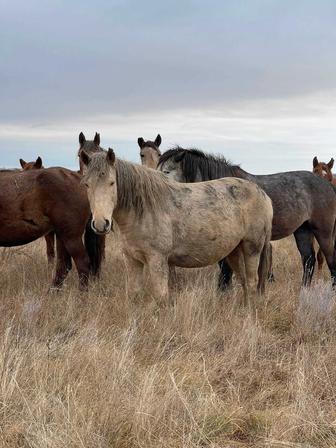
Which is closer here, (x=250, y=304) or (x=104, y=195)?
(x=104, y=195)

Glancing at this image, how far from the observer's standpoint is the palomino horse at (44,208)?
22.7 ft

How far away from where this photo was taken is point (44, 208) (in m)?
7.00

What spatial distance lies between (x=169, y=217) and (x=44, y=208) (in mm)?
2232

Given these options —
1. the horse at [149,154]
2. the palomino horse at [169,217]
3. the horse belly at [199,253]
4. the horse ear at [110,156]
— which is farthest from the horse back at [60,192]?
the horse at [149,154]

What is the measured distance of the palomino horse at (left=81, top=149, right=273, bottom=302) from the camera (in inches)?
195

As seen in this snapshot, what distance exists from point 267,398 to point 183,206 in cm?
244

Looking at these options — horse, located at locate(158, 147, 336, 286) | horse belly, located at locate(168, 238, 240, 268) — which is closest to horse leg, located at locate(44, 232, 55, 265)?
horse, located at locate(158, 147, 336, 286)

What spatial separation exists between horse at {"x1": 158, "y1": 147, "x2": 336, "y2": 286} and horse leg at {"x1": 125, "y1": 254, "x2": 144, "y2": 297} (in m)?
2.04

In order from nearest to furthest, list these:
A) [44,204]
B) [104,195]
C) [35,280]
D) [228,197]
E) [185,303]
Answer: [104,195]
[185,303]
[228,197]
[44,204]
[35,280]

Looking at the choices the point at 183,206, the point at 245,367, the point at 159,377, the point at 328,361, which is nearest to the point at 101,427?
the point at 159,377

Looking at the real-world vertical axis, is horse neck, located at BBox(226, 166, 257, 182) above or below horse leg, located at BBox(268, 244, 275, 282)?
above

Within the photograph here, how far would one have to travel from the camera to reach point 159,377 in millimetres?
3725

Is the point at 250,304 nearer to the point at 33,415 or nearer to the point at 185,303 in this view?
the point at 185,303

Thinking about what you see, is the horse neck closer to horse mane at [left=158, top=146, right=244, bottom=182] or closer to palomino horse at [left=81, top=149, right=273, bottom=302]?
horse mane at [left=158, top=146, right=244, bottom=182]
